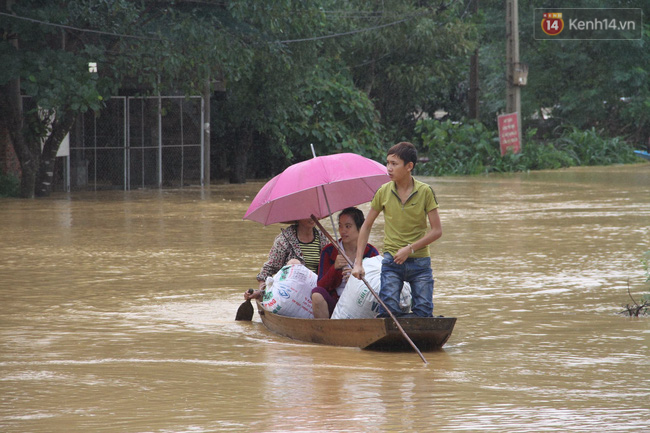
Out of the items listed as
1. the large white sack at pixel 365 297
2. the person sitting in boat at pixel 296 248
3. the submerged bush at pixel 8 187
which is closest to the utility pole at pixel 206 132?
the submerged bush at pixel 8 187

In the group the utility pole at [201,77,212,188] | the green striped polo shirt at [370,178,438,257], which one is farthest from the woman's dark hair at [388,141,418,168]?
the utility pole at [201,77,212,188]

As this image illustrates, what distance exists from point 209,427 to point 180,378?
1421 millimetres

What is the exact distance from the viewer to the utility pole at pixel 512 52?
3700 centimetres

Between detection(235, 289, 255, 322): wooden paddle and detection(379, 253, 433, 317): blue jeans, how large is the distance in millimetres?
2177

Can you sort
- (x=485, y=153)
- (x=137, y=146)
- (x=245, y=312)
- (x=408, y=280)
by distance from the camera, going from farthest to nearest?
(x=485, y=153) < (x=137, y=146) < (x=245, y=312) < (x=408, y=280)

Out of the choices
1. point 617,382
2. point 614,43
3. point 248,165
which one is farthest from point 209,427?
point 614,43

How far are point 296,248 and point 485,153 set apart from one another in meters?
28.8

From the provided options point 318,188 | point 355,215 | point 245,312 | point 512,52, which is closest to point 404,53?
A: point 512,52

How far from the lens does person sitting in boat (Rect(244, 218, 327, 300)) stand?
31.6 ft

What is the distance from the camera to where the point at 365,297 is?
329 inches

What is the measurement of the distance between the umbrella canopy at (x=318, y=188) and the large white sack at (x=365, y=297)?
0.80 meters

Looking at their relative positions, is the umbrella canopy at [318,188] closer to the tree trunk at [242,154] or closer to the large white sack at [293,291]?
the large white sack at [293,291]

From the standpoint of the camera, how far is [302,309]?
9.20 metres

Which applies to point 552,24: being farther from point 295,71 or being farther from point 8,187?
point 8,187
